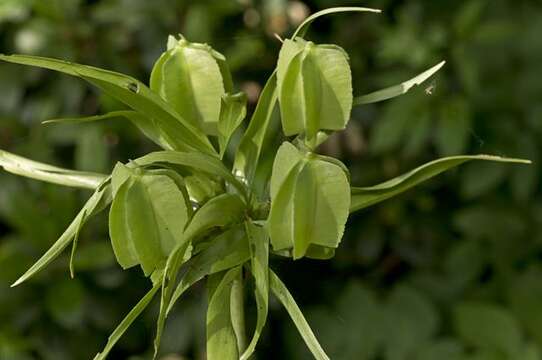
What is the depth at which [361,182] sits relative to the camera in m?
1.85

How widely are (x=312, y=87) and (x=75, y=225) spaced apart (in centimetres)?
18

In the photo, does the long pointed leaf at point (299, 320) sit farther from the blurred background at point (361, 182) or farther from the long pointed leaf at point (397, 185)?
the blurred background at point (361, 182)

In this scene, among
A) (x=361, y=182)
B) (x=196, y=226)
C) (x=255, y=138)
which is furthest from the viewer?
(x=361, y=182)

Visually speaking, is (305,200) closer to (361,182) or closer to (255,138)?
(255,138)

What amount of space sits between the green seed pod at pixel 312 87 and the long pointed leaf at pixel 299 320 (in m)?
0.10

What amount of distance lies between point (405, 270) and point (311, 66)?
1.43 metres

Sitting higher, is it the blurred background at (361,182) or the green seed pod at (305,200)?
the green seed pod at (305,200)

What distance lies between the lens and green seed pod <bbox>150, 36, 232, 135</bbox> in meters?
0.72

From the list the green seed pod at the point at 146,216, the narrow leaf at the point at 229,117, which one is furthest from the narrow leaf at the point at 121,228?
the narrow leaf at the point at 229,117

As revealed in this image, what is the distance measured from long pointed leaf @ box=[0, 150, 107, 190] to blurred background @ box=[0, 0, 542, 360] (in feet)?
2.38

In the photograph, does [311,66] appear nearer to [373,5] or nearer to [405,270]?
[373,5]

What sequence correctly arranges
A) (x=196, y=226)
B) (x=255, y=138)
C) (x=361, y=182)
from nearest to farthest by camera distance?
(x=196, y=226)
(x=255, y=138)
(x=361, y=182)

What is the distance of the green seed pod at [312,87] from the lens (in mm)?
667

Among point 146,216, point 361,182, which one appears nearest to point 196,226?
point 146,216
